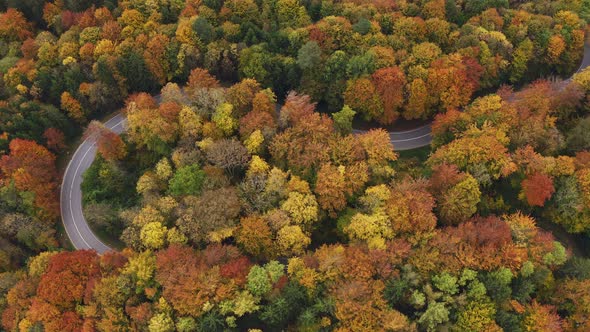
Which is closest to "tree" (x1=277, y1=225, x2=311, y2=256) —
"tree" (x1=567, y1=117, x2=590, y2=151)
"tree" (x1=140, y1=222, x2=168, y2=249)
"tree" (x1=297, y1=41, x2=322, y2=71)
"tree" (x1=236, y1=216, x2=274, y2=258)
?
"tree" (x1=236, y1=216, x2=274, y2=258)

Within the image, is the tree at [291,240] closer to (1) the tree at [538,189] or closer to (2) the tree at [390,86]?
(2) the tree at [390,86]

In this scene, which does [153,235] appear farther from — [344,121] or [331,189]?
[344,121]

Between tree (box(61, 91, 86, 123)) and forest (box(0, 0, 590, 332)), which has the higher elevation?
tree (box(61, 91, 86, 123))

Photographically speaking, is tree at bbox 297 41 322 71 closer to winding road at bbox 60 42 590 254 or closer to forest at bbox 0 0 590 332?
forest at bbox 0 0 590 332

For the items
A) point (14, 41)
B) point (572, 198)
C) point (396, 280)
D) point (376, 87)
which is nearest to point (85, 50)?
point (14, 41)

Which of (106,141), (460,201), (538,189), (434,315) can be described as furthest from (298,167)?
(538,189)

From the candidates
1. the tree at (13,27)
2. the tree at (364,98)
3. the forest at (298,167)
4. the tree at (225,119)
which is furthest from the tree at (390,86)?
the tree at (13,27)
